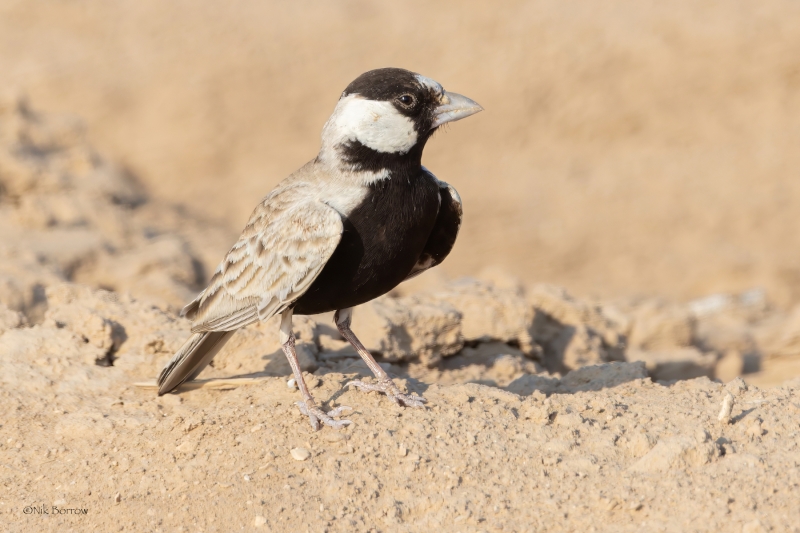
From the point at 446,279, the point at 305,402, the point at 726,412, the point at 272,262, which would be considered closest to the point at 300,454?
the point at 305,402

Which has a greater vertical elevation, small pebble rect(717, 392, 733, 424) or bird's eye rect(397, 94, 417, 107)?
bird's eye rect(397, 94, 417, 107)

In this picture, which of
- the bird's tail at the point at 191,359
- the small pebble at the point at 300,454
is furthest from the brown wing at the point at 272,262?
the small pebble at the point at 300,454

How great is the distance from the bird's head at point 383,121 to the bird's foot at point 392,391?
1.35 m

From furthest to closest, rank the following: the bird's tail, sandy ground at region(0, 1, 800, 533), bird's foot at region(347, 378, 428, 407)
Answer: the bird's tail → bird's foot at region(347, 378, 428, 407) → sandy ground at region(0, 1, 800, 533)

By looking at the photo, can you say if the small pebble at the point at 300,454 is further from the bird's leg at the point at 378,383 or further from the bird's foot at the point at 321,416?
the bird's leg at the point at 378,383

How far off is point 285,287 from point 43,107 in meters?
10.7

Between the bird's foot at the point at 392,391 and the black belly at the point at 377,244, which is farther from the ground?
the black belly at the point at 377,244

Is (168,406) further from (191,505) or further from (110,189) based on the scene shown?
(110,189)

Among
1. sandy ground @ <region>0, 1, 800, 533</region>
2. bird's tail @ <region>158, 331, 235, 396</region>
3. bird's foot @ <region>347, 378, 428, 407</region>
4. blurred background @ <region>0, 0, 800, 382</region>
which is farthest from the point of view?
blurred background @ <region>0, 0, 800, 382</region>

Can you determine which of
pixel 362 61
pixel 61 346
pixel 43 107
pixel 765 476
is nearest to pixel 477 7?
pixel 362 61

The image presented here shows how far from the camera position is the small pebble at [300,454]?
16.2 ft

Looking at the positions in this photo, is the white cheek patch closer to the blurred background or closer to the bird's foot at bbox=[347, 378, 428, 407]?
the bird's foot at bbox=[347, 378, 428, 407]

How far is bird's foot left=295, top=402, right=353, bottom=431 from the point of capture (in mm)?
5161

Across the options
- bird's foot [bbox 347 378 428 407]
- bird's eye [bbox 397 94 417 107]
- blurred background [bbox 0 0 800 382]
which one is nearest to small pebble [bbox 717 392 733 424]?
bird's foot [bbox 347 378 428 407]
